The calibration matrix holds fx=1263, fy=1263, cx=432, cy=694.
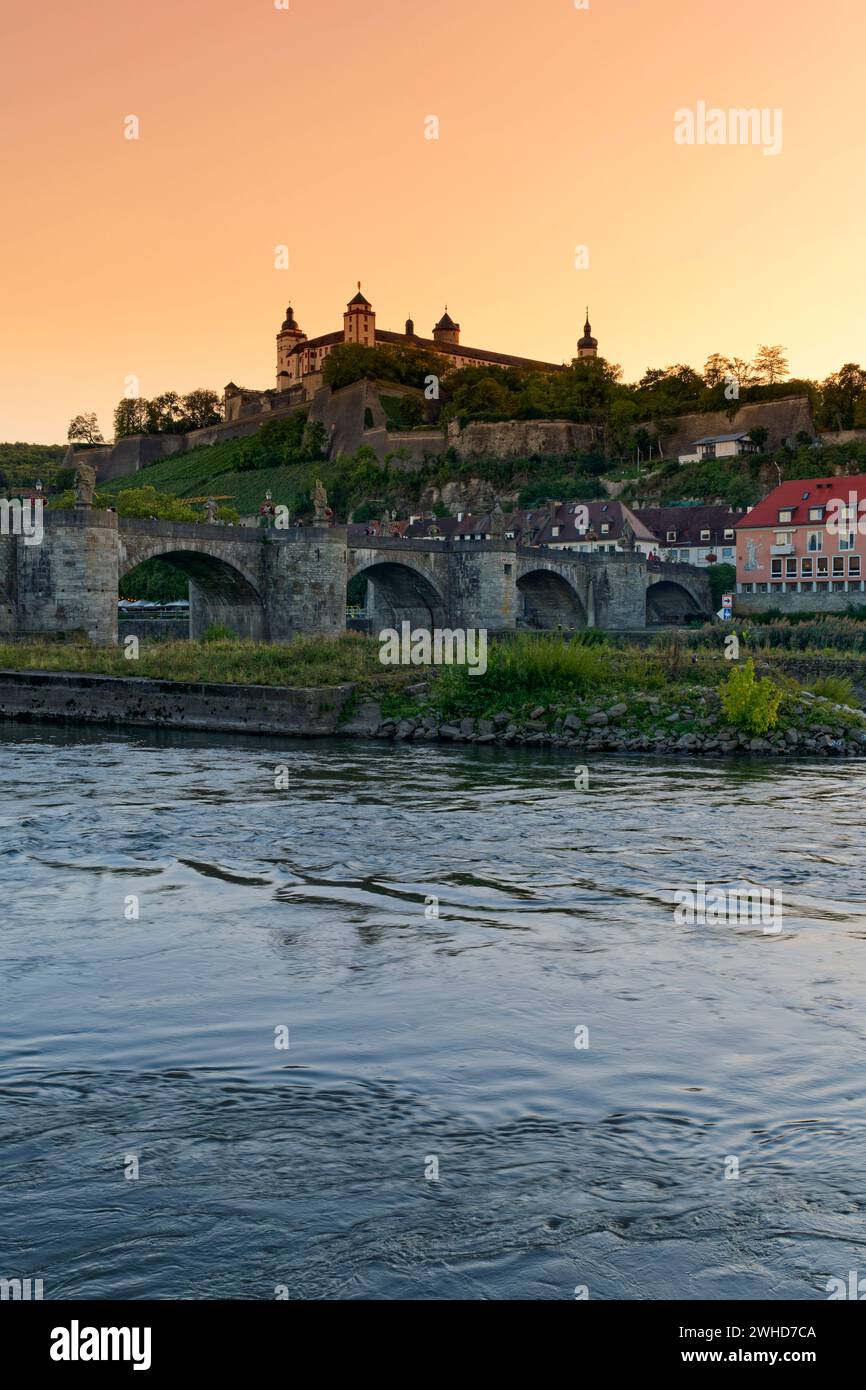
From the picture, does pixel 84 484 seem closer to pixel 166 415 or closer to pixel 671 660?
pixel 671 660

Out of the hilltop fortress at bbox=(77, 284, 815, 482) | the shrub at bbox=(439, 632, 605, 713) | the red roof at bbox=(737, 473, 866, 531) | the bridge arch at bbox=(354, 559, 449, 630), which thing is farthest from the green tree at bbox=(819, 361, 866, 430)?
the shrub at bbox=(439, 632, 605, 713)

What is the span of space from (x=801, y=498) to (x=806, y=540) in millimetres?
3606

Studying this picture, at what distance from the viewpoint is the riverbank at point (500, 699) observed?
31484 millimetres

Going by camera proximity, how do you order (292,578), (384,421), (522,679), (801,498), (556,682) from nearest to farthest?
(556,682) → (522,679) → (292,578) → (801,498) → (384,421)

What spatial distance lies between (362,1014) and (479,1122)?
249 centimetres

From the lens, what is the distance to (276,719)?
35.0 metres

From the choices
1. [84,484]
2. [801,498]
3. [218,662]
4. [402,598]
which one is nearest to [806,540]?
[801,498]

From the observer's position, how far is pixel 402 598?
68.9 metres

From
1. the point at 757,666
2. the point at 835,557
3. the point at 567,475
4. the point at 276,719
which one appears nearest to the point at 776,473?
the point at 567,475

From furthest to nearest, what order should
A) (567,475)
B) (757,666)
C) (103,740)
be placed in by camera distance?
(567,475), (757,666), (103,740)

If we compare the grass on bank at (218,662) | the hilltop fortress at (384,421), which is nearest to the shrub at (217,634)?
the grass on bank at (218,662)

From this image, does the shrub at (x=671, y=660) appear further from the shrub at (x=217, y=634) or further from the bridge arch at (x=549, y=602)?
the bridge arch at (x=549, y=602)

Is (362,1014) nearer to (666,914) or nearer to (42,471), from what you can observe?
(666,914)

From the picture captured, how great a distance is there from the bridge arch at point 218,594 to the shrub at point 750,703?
26235 mm
